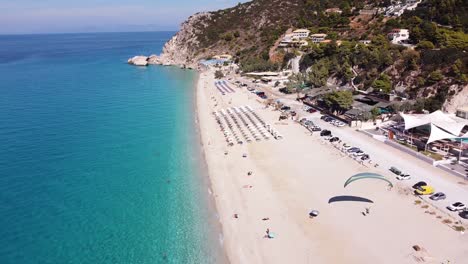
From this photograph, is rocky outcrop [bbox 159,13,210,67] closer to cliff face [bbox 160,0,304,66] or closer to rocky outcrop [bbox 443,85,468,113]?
cliff face [bbox 160,0,304,66]

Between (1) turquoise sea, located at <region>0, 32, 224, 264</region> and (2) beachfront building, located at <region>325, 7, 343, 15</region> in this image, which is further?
(2) beachfront building, located at <region>325, 7, 343, 15</region>

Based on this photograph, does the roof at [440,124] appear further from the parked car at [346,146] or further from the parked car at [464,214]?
the parked car at [464,214]

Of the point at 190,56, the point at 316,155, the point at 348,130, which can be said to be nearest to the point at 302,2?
the point at 190,56

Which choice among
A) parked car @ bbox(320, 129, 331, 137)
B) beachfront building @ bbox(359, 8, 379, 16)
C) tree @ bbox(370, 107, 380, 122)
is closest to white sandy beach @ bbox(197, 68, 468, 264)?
parked car @ bbox(320, 129, 331, 137)

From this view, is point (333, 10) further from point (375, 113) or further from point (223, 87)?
point (375, 113)

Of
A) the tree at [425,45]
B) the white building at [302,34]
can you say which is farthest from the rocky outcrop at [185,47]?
Result: the tree at [425,45]

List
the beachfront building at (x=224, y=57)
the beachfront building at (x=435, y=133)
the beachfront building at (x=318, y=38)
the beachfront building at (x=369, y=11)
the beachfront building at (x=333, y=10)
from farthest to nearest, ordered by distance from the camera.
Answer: the beachfront building at (x=224, y=57)
the beachfront building at (x=333, y=10)
the beachfront building at (x=369, y=11)
the beachfront building at (x=318, y=38)
the beachfront building at (x=435, y=133)
